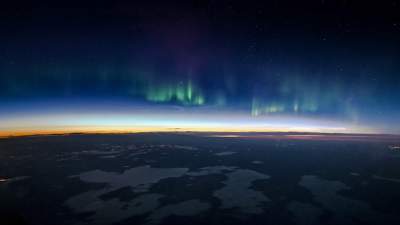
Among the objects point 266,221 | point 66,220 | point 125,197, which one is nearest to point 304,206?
point 266,221

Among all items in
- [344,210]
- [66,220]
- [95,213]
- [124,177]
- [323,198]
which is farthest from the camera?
[124,177]

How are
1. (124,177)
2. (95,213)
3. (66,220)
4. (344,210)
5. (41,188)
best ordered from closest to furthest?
(66,220) → (95,213) → (344,210) → (41,188) → (124,177)

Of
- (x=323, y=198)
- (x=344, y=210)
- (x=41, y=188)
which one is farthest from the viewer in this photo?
(x=41, y=188)

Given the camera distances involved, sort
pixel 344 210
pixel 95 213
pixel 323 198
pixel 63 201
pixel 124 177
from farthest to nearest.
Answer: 1. pixel 124 177
2. pixel 323 198
3. pixel 63 201
4. pixel 344 210
5. pixel 95 213

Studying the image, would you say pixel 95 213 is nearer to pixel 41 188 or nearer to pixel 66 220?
pixel 66 220

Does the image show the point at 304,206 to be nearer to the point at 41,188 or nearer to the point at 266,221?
the point at 266,221

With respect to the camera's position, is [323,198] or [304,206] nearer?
[304,206]

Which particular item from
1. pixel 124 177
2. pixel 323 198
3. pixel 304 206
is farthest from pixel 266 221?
pixel 124 177

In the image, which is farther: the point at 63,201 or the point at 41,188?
the point at 41,188

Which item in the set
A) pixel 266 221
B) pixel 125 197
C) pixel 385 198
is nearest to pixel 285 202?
pixel 266 221
